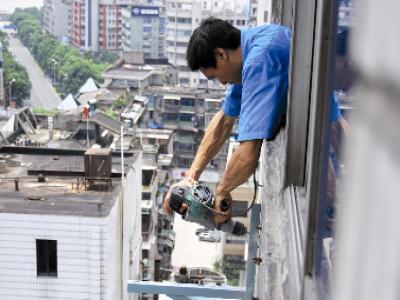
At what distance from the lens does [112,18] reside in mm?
33375

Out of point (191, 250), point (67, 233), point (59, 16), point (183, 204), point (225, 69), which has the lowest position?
point (191, 250)

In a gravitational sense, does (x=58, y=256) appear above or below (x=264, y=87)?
below

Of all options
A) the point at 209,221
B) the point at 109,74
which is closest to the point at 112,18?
the point at 109,74

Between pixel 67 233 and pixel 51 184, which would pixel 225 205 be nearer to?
pixel 67 233

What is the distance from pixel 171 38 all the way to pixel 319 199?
27892 mm

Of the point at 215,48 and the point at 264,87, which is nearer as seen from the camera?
the point at 264,87

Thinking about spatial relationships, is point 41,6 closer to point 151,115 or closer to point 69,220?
point 151,115

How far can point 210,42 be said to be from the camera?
57.8 inches

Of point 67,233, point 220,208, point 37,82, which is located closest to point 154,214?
point 67,233

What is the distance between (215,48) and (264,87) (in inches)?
7.2

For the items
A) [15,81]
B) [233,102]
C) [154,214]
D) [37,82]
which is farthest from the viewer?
[37,82]

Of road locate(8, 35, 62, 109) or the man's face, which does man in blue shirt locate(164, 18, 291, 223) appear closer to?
the man's face

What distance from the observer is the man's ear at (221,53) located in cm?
148

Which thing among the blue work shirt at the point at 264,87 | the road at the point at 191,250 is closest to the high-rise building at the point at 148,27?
the road at the point at 191,250
